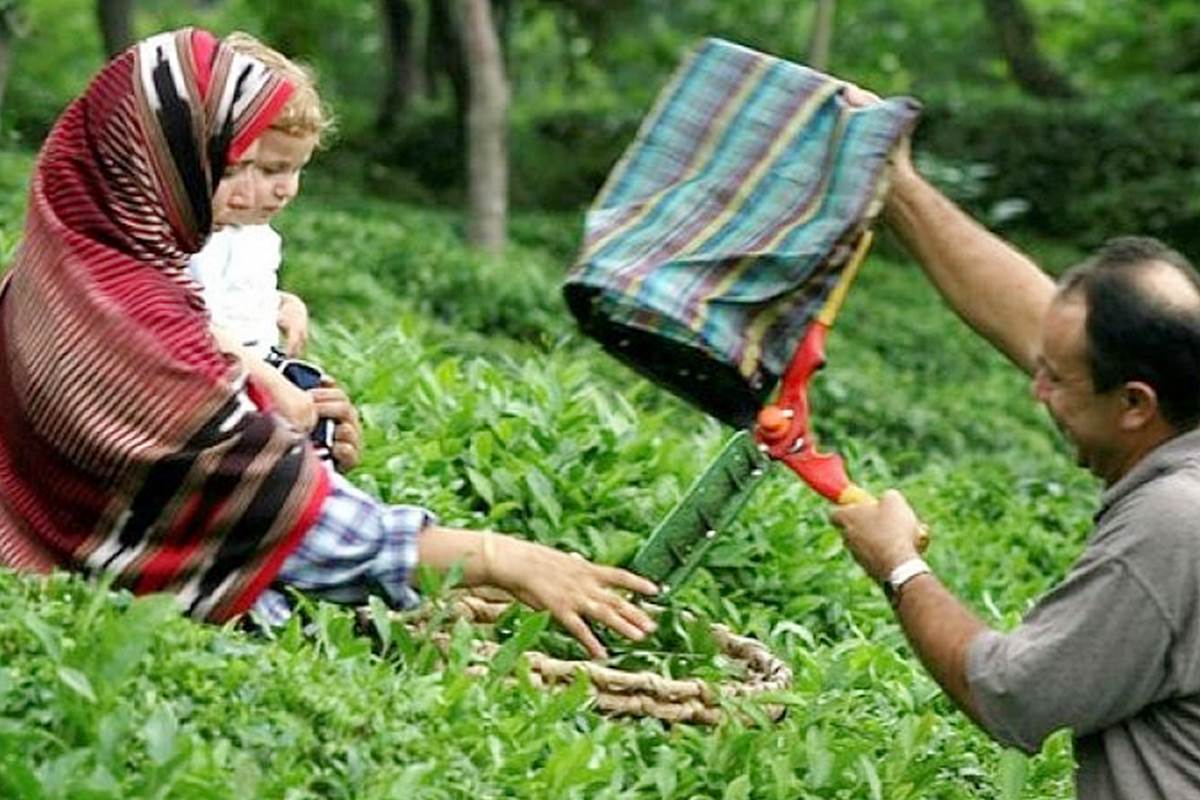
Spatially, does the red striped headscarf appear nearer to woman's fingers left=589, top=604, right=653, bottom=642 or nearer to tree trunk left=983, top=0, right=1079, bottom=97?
woman's fingers left=589, top=604, right=653, bottom=642

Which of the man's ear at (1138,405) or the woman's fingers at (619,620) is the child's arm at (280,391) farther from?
the man's ear at (1138,405)

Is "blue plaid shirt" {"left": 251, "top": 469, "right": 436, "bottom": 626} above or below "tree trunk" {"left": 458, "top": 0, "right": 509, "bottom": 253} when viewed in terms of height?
above

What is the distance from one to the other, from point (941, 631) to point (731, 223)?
3.07 ft

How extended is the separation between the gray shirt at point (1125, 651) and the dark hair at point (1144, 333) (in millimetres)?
88

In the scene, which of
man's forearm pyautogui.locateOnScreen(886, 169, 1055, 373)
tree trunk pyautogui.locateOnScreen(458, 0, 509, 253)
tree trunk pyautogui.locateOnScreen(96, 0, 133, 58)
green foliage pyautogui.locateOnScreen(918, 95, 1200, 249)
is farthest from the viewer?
green foliage pyautogui.locateOnScreen(918, 95, 1200, 249)

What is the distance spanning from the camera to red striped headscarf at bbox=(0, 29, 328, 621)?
13.0 feet

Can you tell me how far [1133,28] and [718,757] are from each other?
18.7 m

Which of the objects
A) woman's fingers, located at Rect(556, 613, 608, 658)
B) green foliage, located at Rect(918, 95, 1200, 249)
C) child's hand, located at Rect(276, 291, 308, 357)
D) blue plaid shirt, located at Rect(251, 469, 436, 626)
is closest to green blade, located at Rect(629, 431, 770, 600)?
woman's fingers, located at Rect(556, 613, 608, 658)

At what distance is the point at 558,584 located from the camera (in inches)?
165

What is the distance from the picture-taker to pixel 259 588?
4078 mm

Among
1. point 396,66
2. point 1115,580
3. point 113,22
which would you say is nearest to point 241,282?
point 1115,580

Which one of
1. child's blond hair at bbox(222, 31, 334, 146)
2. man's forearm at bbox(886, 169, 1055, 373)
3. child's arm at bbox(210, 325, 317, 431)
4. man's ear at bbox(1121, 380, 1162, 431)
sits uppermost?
child's blond hair at bbox(222, 31, 334, 146)

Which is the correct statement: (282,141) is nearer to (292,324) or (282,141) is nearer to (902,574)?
(292,324)

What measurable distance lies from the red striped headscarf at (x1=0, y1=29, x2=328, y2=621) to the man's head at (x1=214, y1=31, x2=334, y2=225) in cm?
26
